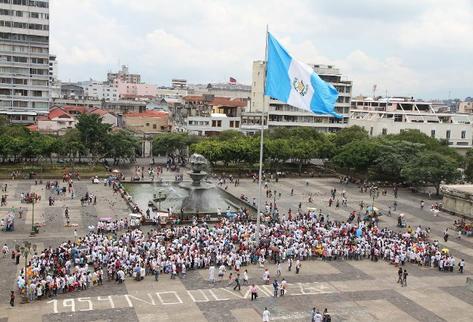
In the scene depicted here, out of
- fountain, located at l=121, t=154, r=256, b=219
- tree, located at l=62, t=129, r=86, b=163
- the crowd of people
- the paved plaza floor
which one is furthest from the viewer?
tree, located at l=62, t=129, r=86, b=163

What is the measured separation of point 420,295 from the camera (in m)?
29.6

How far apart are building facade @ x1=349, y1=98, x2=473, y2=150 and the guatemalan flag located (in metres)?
66.0

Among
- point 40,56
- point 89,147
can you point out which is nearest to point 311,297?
point 89,147

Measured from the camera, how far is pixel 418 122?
331 feet

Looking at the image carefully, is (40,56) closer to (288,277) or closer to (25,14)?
(25,14)

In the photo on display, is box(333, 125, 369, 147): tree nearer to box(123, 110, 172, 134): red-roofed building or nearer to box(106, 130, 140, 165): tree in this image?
box(106, 130, 140, 165): tree

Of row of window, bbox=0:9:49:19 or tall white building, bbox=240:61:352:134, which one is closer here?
row of window, bbox=0:9:49:19

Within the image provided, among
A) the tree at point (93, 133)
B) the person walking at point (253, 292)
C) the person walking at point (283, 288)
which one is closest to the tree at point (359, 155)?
the tree at point (93, 133)

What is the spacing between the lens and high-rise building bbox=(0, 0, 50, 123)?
300 feet

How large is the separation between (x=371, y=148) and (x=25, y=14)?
6261 cm

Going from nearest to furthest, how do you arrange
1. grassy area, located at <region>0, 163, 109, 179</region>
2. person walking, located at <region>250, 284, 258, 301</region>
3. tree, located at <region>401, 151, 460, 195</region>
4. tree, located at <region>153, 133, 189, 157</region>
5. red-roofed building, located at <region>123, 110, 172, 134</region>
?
person walking, located at <region>250, 284, 258, 301</region> < tree, located at <region>401, 151, 460, 195</region> < grassy area, located at <region>0, 163, 109, 179</region> < tree, located at <region>153, 133, 189, 157</region> < red-roofed building, located at <region>123, 110, 172, 134</region>

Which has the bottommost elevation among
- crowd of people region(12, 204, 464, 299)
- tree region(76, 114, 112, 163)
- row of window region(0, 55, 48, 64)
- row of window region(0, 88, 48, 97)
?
crowd of people region(12, 204, 464, 299)

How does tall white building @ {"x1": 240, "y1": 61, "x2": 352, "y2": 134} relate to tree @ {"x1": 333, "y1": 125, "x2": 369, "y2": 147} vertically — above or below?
above

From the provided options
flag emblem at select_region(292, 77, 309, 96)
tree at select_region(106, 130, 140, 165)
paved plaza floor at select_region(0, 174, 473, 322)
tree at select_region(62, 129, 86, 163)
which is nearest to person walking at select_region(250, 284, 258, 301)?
paved plaza floor at select_region(0, 174, 473, 322)
